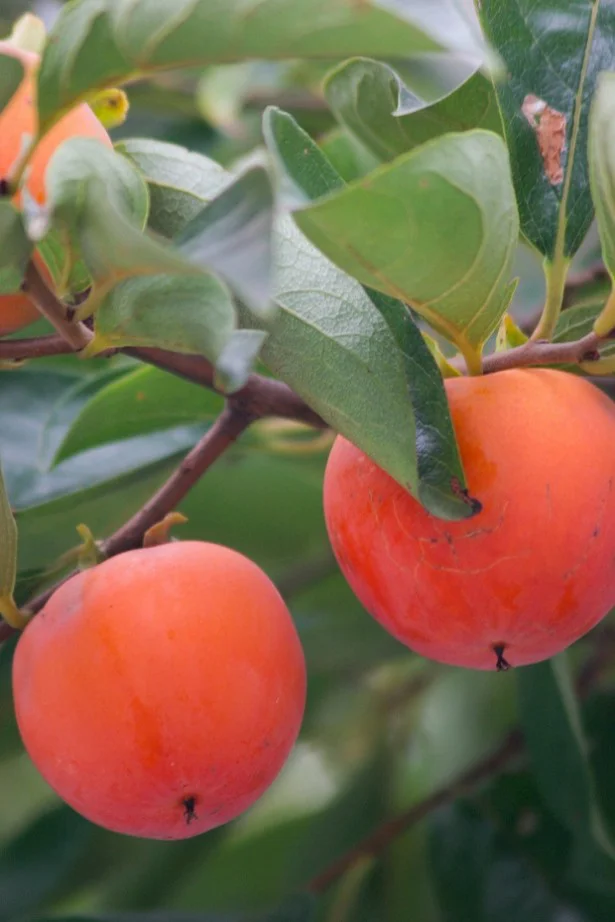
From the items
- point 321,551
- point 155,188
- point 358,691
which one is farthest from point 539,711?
point 155,188

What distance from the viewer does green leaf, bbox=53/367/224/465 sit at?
897 millimetres

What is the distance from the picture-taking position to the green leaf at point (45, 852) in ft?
4.13

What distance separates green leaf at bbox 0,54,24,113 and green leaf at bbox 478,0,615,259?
0.30m

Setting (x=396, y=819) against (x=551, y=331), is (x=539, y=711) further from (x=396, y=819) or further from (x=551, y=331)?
(x=551, y=331)

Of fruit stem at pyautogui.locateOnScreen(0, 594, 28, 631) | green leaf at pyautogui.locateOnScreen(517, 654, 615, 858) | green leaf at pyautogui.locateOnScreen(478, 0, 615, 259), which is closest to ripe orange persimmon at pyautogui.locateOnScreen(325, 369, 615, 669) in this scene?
green leaf at pyautogui.locateOnScreen(478, 0, 615, 259)

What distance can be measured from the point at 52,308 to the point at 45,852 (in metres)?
0.88

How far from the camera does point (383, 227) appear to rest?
527mm

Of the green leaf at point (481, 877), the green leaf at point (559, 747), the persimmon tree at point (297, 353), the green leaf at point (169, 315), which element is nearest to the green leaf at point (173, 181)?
the persimmon tree at point (297, 353)

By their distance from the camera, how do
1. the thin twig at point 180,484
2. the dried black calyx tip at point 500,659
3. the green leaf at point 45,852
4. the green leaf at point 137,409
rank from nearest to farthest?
the dried black calyx tip at point 500,659
the thin twig at point 180,484
the green leaf at point 137,409
the green leaf at point 45,852

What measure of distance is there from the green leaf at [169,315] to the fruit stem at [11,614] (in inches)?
8.1

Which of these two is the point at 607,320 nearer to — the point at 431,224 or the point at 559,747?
the point at 431,224

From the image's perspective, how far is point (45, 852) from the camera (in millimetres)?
1285

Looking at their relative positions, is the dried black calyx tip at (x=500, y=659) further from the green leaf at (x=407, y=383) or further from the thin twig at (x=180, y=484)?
the thin twig at (x=180, y=484)

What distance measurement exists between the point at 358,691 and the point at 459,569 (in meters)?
0.94
